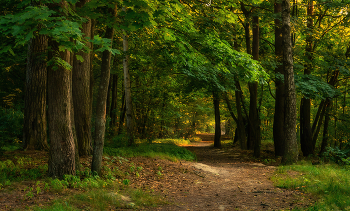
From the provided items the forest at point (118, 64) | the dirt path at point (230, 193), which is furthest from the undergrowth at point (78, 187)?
the dirt path at point (230, 193)

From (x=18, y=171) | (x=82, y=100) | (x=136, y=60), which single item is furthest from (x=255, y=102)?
(x=18, y=171)

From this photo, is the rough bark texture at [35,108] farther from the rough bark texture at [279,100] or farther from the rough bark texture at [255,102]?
the rough bark texture at [279,100]

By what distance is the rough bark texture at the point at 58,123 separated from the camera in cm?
625

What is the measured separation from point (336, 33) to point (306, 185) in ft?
39.0

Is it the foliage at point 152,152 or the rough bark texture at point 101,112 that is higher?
the rough bark texture at point 101,112

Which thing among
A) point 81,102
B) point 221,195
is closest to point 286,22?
point 221,195

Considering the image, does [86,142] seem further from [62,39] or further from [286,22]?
[286,22]

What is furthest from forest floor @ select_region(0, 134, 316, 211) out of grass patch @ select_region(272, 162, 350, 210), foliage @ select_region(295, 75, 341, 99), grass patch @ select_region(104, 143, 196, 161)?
foliage @ select_region(295, 75, 341, 99)

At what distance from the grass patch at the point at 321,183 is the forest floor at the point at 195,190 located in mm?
303

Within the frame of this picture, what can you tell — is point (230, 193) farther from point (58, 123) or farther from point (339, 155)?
point (339, 155)

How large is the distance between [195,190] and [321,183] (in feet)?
10.8

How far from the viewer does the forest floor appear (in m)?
5.12

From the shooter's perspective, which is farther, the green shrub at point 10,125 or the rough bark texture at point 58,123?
the green shrub at point 10,125

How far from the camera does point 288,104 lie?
10.5m
